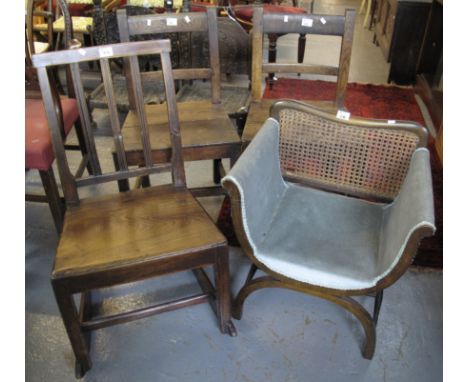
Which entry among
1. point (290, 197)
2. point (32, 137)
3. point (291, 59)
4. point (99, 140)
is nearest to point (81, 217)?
point (32, 137)

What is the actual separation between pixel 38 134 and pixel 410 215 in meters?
1.39

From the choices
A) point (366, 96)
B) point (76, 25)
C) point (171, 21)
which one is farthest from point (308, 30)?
point (76, 25)

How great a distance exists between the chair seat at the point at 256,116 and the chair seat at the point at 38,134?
78 cm

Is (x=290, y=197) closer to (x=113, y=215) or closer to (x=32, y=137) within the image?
(x=113, y=215)

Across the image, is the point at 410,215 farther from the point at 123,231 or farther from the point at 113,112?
the point at 113,112

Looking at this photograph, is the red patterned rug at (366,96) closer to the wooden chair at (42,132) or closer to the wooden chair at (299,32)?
the wooden chair at (299,32)

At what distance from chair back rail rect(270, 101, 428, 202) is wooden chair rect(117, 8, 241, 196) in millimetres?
291

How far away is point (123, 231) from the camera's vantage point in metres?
1.20

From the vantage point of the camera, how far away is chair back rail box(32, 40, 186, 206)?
1158mm

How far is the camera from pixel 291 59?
4.18m

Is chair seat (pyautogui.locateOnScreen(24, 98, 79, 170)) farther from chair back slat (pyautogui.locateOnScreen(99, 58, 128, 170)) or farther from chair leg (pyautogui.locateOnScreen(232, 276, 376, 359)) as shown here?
chair leg (pyautogui.locateOnScreen(232, 276, 376, 359))

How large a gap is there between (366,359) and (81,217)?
1090 millimetres

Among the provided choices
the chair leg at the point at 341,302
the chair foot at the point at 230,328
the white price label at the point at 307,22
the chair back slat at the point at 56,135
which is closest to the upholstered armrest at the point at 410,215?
the chair leg at the point at 341,302

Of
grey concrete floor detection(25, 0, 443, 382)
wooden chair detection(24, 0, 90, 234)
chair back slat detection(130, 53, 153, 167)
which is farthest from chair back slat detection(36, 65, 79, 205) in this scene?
grey concrete floor detection(25, 0, 443, 382)
